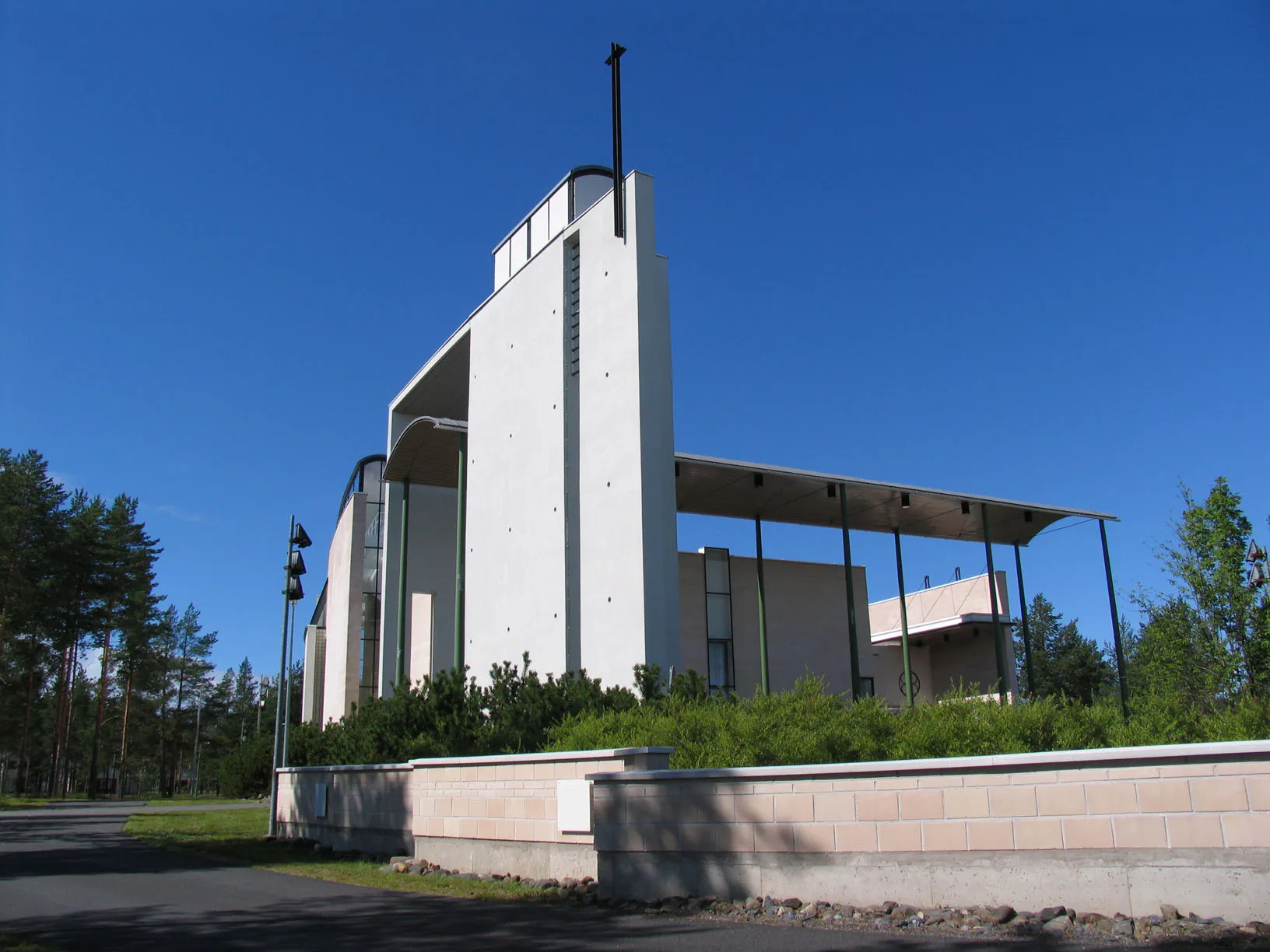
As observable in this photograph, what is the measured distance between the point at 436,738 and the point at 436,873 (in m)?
3.66

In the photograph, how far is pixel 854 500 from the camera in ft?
92.9

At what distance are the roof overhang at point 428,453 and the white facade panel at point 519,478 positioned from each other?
2.99ft

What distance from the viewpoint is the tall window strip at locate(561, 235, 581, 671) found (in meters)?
19.4

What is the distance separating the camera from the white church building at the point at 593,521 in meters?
18.5

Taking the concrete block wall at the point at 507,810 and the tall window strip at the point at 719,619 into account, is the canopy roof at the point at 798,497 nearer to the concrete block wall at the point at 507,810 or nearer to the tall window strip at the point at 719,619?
the tall window strip at the point at 719,619

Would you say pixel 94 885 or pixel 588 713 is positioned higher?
pixel 588 713

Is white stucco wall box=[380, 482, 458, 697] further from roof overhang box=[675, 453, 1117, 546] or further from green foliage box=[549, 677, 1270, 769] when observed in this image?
green foliage box=[549, 677, 1270, 769]

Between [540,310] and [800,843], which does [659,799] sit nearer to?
[800,843]

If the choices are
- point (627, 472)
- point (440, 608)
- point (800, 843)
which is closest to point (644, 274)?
point (627, 472)

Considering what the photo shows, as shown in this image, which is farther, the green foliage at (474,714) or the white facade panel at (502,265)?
Result: the white facade panel at (502,265)

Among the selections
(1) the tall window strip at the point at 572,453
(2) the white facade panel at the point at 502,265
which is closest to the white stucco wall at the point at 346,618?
(2) the white facade panel at the point at 502,265

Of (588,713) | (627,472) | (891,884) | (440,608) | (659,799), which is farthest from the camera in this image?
(440,608)

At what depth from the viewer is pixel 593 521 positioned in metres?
19.2

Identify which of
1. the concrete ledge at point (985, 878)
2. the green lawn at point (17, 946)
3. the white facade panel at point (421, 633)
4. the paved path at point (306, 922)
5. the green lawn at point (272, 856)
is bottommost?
the green lawn at point (272, 856)
